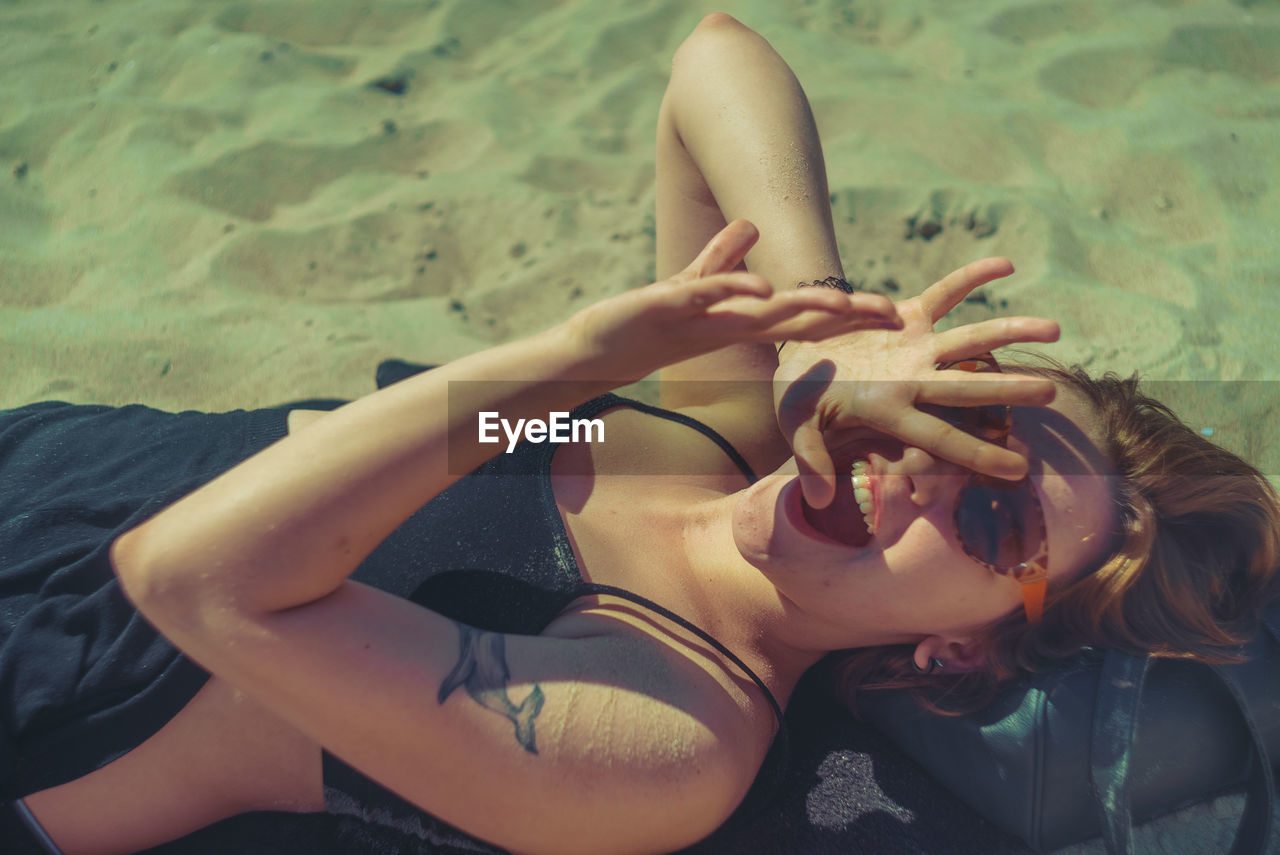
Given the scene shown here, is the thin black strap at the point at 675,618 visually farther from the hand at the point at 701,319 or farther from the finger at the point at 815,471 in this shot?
the hand at the point at 701,319

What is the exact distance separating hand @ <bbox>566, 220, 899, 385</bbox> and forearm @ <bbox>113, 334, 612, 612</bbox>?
0.21 feet

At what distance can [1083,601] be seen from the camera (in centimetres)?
175

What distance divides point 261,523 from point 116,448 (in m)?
1.03

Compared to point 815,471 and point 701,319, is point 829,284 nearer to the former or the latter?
point 815,471

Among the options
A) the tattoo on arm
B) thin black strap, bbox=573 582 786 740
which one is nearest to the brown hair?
thin black strap, bbox=573 582 786 740

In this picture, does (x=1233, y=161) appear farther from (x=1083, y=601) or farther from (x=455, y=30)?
(x=455, y=30)

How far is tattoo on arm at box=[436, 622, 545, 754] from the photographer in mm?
1401

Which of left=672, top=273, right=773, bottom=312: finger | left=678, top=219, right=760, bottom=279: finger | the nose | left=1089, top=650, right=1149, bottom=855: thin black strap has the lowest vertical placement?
left=1089, top=650, right=1149, bottom=855: thin black strap

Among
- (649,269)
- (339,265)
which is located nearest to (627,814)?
(649,269)

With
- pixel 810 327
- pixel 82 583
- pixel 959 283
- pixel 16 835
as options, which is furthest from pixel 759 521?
pixel 16 835

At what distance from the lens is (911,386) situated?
5.08 feet

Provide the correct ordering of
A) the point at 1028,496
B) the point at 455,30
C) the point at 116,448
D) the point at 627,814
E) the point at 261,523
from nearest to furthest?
A: 1. the point at 261,523
2. the point at 627,814
3. the point at 1028,496
4. the point at 116,448
5. the point at 455,30

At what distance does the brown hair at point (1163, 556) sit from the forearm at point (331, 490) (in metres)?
1.00

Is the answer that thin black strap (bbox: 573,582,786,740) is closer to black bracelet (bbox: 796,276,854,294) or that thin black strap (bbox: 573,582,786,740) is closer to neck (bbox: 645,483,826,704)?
neck (bbox: 645,483,826,704)
